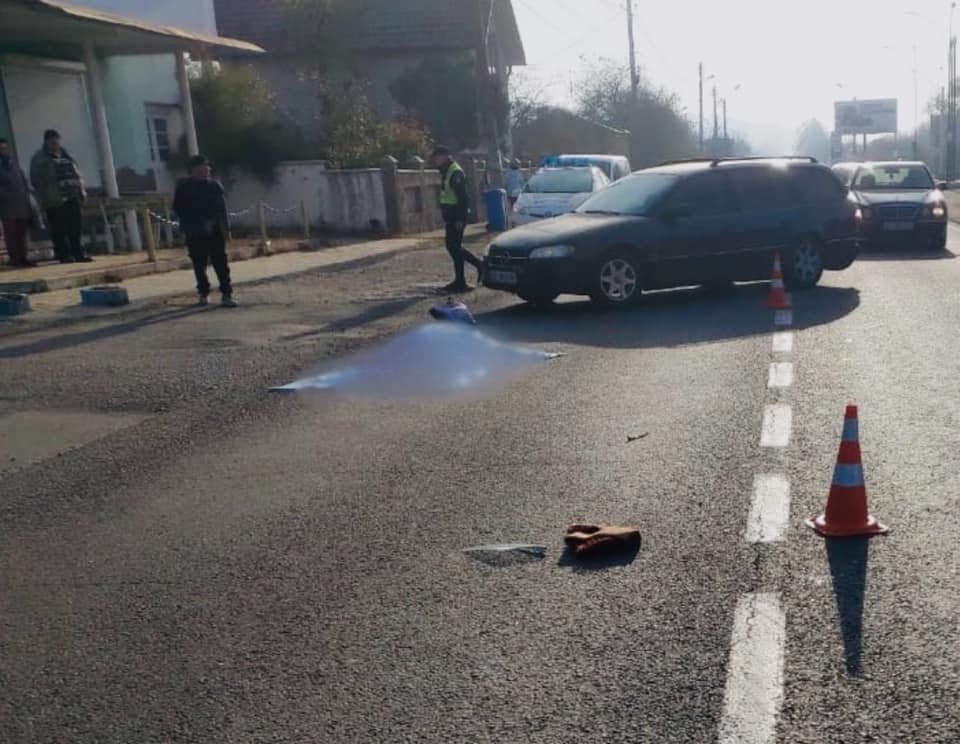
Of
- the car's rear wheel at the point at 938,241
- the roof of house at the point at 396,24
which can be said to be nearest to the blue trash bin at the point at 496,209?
the car's rear wheel at the point at 938,241

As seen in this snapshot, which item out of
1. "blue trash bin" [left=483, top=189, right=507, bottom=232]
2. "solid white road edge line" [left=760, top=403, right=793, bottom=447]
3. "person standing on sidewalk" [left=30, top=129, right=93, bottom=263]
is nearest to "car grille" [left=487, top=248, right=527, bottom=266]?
"solid white road edge line" [left=760, top=403, right=793, bottom=447]

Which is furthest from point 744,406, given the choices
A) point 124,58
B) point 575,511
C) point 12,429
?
point 124,58

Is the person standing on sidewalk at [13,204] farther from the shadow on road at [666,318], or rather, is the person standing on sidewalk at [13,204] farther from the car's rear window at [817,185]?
the car's rear window at [817,185]

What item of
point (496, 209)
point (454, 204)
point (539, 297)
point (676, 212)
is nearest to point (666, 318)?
point (539, 297)

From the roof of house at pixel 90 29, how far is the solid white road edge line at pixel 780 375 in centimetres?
1179

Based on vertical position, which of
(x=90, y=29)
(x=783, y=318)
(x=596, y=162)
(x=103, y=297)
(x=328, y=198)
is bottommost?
(x=783, y=318)

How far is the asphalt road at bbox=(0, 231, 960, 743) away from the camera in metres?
3.59

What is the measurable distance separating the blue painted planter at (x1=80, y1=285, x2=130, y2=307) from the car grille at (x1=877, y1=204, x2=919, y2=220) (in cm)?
1336

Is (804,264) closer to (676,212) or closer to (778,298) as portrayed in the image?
(778,298)

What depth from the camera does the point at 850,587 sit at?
14.5 ft

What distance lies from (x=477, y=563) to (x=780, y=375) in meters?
4.66

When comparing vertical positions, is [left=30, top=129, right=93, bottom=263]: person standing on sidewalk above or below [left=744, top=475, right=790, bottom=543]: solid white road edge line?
above

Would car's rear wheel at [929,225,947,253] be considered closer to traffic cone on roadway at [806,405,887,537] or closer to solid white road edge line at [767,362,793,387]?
solid white road edge line at [767,362,793,387]

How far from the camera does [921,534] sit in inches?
196
